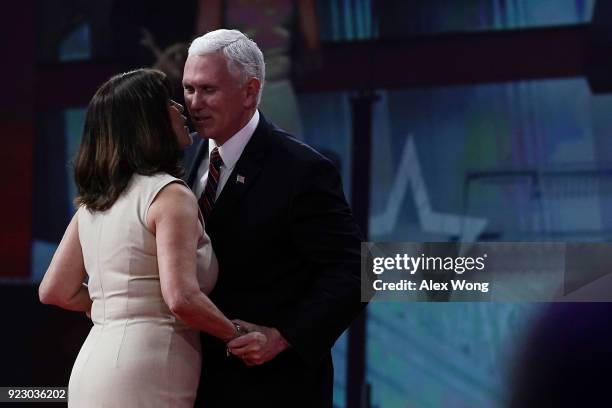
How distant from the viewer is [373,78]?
167 inches

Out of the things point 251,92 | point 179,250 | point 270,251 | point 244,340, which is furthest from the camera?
point 251,92

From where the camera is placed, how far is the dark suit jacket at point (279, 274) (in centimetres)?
211

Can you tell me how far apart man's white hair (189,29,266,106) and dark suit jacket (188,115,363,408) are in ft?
0.72

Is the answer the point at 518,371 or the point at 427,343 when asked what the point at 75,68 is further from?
the point at 518,371

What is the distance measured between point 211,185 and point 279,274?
25 cm

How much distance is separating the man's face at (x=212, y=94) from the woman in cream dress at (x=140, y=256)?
158 millimetres

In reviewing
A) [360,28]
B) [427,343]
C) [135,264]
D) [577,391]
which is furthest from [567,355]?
[135,264]

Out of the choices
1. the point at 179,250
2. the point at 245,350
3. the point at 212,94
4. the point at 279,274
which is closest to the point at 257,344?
the point at 245,350

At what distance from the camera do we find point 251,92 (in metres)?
2.22

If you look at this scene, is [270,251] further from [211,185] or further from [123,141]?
[123,141]

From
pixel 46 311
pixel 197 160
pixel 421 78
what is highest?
pixel 421 78

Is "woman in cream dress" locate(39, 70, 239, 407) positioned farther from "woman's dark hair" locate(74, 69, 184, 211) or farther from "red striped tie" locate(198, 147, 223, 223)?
"red striped tie" locate(198, 147, 223, 223)

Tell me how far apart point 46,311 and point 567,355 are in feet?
7.12

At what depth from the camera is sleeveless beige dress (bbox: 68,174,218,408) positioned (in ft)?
6.18
